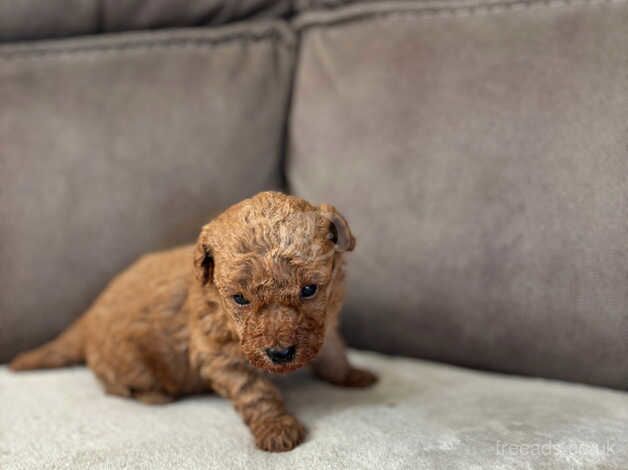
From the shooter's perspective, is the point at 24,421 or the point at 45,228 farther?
the point at 45,228

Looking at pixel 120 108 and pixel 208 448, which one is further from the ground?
pixel 120 108

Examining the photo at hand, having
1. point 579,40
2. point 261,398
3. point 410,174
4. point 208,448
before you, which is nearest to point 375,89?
point 410,174

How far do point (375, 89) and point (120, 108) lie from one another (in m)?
0.62

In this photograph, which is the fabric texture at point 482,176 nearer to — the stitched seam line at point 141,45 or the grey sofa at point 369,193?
the grey sofa at point 369,193

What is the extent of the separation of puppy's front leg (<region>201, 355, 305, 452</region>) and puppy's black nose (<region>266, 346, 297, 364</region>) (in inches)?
6.4

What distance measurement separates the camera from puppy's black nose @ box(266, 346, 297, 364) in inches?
43.6

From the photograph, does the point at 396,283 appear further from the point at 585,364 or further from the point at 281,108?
the point at 281,108

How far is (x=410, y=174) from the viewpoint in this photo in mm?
1529

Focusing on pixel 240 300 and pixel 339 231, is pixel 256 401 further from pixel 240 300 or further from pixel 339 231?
pixel 339 231

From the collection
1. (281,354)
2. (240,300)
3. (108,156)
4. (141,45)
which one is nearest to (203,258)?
(240,300)

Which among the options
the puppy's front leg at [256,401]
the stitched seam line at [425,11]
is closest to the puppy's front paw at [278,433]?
the puppy's front leg at [256,401]

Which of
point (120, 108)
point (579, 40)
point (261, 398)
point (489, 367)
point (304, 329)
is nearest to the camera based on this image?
point (304, 329)

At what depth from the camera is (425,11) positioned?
157cm

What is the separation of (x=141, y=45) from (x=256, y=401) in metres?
0.96
